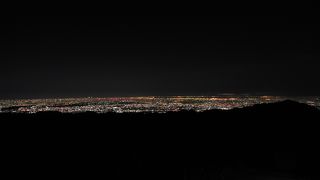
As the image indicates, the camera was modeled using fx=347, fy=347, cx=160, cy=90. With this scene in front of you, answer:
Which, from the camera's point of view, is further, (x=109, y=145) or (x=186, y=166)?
(x=109, y=145)

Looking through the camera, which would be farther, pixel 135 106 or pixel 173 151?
pixel 135 106

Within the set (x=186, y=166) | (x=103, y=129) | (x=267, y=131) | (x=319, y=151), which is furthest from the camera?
(x=103, y=129)

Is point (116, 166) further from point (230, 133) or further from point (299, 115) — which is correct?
point (299, 115)

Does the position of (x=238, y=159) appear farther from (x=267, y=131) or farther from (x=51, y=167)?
(x=51, y=167)

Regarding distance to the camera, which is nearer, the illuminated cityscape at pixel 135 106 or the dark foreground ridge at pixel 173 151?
the dark foreground ridge at pixel 173 151

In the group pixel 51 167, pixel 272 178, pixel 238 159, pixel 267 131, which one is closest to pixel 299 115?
pixel 267 131

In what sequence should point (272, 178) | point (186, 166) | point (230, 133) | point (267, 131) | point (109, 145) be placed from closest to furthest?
point (272, 178)
point (186, 166)
point (109, 145)
point (267, 131)
point (230, 133)

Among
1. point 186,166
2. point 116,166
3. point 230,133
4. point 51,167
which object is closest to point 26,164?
point 51,167

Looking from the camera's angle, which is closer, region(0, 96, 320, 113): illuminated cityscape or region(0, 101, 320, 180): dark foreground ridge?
region(0, 101, 320, 180): dark foreground ridge
